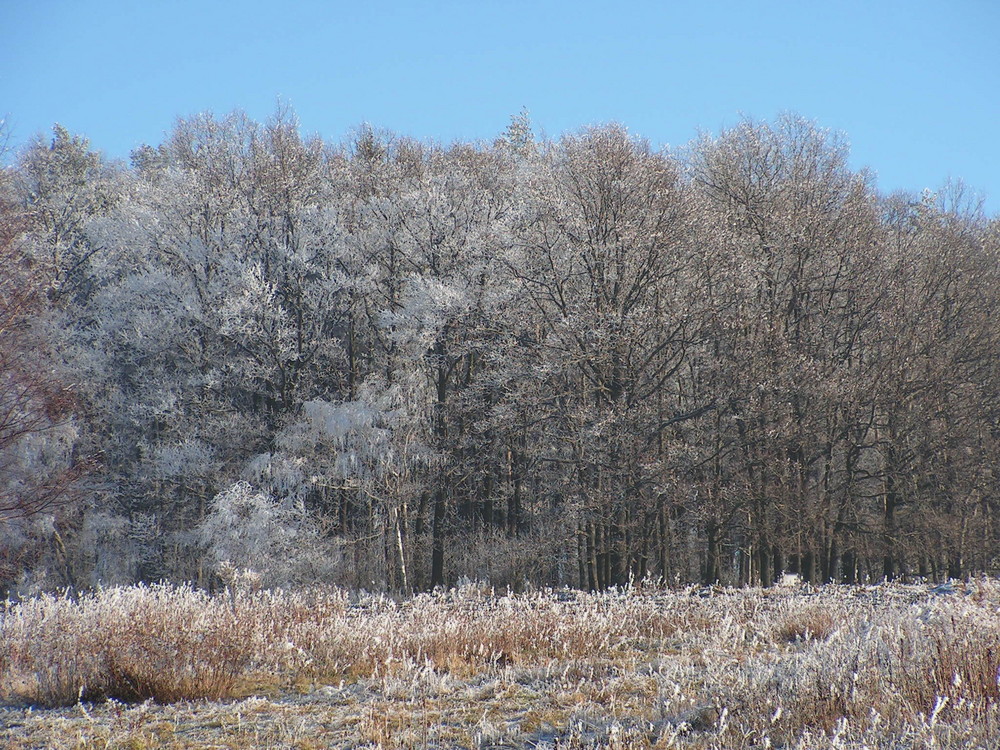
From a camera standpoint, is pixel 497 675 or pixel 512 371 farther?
pixel 512 371

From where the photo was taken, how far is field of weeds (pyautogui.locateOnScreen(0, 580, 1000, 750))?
4.57 meters

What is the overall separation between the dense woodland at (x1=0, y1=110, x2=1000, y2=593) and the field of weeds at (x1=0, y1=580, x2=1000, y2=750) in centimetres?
918

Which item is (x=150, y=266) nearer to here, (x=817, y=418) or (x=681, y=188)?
(x=681, y=188)

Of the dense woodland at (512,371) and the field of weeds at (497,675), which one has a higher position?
the dense woodland at (512,371)

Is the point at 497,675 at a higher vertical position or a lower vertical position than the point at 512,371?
lower

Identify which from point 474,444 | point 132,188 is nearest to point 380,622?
point 474,444

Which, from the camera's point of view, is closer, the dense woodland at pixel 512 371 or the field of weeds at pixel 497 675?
the field of weeds at pixel 497 675

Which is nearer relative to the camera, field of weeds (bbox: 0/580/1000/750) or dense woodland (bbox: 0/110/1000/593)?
field of weeds (bbox: 0/580/1000/750)

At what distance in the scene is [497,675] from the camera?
6.81 meters

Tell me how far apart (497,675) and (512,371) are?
45.7 ft

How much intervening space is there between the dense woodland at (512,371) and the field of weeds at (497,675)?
918 cm

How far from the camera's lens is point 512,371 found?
2048cm

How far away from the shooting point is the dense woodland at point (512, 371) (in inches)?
776

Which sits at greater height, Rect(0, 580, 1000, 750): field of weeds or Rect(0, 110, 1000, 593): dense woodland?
Rect(0, 110, 1000, 593): dense woodland
